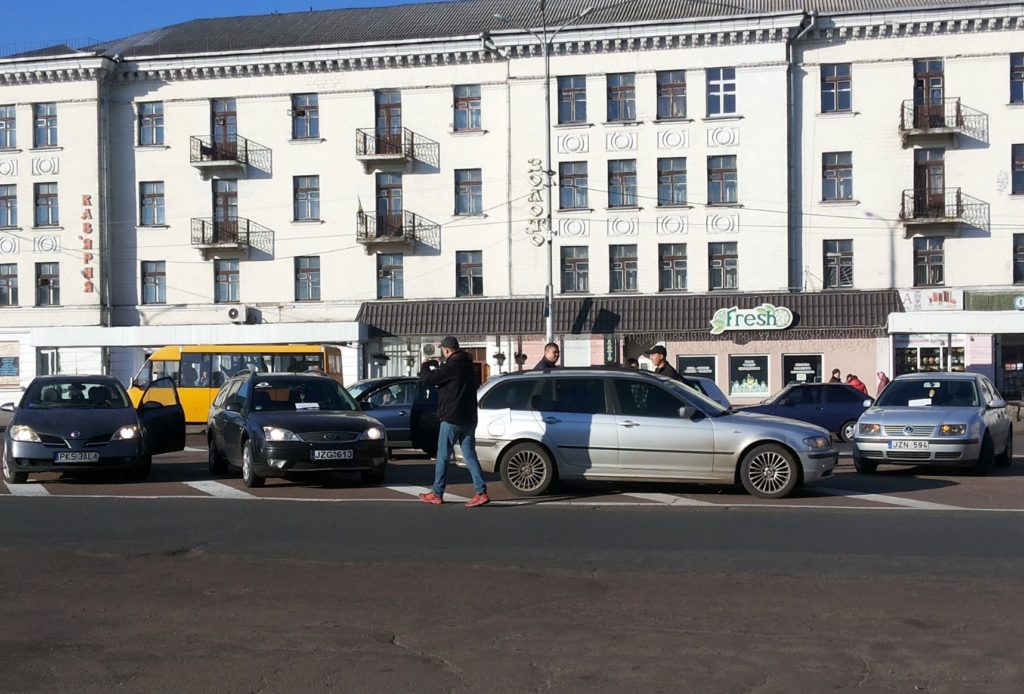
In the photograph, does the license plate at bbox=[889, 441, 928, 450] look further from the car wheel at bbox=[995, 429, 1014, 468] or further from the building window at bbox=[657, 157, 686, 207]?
the building window at bbox=[657, 157, 686, 207]

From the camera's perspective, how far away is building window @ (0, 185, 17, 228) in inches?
1837

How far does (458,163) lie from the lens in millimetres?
44062

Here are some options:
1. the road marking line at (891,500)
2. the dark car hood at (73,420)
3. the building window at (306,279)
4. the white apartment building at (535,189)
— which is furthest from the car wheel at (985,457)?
the building window at (306,279)

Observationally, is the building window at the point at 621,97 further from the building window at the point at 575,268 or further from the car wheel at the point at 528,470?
the car wheel at the point at 528,470

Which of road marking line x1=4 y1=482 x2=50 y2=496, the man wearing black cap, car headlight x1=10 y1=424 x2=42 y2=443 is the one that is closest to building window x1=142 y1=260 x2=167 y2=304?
road marking line x1=4 y1=482 x2=50 y2=496

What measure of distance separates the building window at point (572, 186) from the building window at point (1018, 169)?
1427cm

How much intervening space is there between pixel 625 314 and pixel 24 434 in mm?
28526

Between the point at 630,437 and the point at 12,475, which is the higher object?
the point at 630,437

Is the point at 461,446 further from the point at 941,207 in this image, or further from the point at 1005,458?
the point at 941,207

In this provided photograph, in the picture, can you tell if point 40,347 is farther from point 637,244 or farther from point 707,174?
point 707,174

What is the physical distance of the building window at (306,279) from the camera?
148 feet

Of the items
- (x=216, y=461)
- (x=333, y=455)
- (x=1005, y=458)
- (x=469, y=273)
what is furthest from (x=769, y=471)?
(x=469, y=273)

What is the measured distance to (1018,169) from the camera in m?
40.6

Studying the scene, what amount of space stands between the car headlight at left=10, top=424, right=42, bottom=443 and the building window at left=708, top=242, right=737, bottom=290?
97.7 feet
